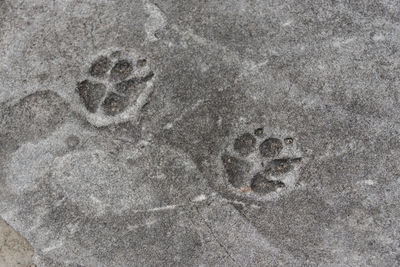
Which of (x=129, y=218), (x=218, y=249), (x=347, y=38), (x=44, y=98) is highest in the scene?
(x=347, y=38)

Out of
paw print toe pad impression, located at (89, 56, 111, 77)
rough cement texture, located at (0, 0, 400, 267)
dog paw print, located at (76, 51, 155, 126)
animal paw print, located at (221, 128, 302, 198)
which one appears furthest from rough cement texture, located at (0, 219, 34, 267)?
animal paw print, located at (221, 128, 302, 198)

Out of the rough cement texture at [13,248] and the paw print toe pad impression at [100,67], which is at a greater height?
the paw print toe pad impression at [100,67]

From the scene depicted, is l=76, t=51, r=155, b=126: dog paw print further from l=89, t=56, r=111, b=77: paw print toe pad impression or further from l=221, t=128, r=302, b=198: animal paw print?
l=221, t=128, r=302, b=198: animal paw print

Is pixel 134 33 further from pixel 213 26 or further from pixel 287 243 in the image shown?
pixel 287 243

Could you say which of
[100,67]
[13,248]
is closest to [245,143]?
[100,67]

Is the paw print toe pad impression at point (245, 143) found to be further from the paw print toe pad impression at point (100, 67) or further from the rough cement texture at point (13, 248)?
the rough cement texture at point (13, 248)

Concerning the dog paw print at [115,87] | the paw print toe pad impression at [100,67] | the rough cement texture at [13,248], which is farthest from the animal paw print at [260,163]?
the rough cement texture at [13,248]

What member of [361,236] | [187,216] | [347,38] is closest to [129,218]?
[187,216]
